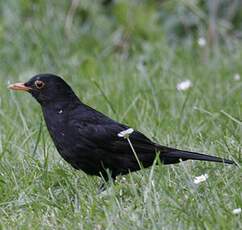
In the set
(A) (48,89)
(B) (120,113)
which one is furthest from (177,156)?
(B) (120,113)

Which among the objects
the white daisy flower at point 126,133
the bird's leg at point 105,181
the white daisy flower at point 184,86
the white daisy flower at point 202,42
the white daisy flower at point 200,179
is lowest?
the white daisy flower at point 202,42

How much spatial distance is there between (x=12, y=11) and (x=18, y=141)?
3.59m

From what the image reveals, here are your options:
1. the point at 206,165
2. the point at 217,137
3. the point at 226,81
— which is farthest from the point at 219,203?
the point at 226,81

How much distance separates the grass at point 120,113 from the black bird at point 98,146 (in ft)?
0.28

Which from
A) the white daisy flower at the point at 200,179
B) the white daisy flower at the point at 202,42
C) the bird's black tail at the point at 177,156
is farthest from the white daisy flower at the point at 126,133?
the white daisy flower at the point at 202,42

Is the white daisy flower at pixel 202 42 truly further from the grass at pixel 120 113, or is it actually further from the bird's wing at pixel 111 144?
the bird's wing at pixel 111 144

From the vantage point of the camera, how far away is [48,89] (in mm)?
5598

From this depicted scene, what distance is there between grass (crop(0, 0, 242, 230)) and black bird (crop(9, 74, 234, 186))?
9 centimetres

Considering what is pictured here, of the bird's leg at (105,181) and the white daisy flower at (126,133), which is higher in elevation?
the white daisy flower at (126,133)

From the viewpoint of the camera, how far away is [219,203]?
437 cm

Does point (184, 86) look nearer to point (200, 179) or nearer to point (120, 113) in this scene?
point (120, 113)

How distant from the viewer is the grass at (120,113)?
4449 millimetres

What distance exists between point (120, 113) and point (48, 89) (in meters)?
1.12

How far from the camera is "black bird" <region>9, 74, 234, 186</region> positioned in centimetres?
518
